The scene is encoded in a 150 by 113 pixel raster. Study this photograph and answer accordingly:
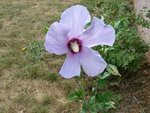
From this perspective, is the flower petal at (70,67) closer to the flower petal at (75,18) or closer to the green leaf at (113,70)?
the flower petal at (75,18)

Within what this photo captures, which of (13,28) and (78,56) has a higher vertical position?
(78,56)

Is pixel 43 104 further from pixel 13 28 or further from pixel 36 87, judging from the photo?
pixel 13 28

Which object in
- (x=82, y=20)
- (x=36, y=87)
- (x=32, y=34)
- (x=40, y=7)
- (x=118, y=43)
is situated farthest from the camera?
(x=40, y=7)

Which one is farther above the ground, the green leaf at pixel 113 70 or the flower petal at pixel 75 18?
the flower petal at pixel 75 18

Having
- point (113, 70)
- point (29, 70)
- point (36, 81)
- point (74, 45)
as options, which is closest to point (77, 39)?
point (74, 45)

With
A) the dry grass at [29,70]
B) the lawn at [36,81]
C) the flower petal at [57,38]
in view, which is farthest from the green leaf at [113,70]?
the dry grass at [29,70]

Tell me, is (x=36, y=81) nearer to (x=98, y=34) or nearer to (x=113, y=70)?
(x=113, y=70)

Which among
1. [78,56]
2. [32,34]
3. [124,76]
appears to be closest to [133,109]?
[124,76]
